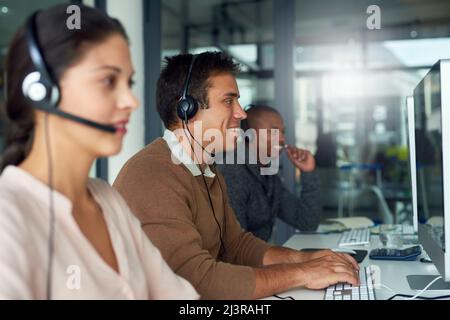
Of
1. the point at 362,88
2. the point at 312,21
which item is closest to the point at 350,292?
the point at 312,21

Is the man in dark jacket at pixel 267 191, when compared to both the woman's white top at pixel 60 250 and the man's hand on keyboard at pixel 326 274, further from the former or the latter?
the woman's white top at pixel 60 250

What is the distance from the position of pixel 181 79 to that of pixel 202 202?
12.9 inches

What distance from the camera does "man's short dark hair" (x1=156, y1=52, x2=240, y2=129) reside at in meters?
1.35

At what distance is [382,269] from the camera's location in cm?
139

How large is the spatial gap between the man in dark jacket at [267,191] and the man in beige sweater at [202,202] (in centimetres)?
50

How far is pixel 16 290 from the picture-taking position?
0.59 m

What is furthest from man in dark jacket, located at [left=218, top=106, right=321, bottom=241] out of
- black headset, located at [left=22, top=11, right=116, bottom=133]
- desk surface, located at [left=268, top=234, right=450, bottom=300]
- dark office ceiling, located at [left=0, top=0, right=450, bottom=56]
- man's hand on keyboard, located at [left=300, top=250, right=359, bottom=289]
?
dark office ceiling, located at [left=0, top=0, right=450, bottom=56]

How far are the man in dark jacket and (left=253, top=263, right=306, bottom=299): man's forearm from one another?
2.75 ft

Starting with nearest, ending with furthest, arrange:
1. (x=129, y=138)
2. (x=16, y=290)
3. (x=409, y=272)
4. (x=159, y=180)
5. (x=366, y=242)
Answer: (x=16, y=290), (x=159, y=180), (x=409, y=272), (x=366, y=242), (x=129, y=138)

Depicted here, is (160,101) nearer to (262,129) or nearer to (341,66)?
(262,129)

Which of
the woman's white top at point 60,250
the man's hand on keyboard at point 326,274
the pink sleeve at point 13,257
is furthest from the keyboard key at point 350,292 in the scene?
the pink sleeve at point 13,257

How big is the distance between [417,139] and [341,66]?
4.22 meters

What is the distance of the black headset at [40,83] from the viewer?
2.16 feet

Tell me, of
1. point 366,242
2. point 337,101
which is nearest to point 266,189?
point 366,242
